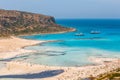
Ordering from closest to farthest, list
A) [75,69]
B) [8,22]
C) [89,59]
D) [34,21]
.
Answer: [75,69] < [89,59] < [8,22] < [34,21]

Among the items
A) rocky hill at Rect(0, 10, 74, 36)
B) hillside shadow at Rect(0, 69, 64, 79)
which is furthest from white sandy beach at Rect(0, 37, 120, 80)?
rocky hill at Rect(0, 10, 74, 36)

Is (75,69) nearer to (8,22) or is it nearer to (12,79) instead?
(12,79)

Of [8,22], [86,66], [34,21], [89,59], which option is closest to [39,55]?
[89,59]

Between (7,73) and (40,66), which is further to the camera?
(40,66)

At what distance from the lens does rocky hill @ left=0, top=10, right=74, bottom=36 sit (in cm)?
15462

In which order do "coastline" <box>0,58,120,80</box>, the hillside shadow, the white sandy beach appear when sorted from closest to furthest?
"coastline" <box>0,58,120,80</box>, the white sandy beach, the hillside shadow

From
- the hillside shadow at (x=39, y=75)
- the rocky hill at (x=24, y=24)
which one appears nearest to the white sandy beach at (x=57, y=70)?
the hillside shadow at (x=39, y=75)

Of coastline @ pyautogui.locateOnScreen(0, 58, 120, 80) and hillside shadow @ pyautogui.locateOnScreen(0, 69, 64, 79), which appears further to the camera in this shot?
hillside shadow @ pyautogui.locateOnScreen(0, 69, 64, 79)

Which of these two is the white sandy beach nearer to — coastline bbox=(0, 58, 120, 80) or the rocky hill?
coastline bbox=(0, 58, 120, 80)

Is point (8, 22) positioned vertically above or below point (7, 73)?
above

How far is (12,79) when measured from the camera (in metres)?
53.2

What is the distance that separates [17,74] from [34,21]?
389ft

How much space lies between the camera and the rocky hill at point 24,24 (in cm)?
15462

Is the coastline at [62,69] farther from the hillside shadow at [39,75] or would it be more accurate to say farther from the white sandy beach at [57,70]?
the hillside shadow at [39,75]
